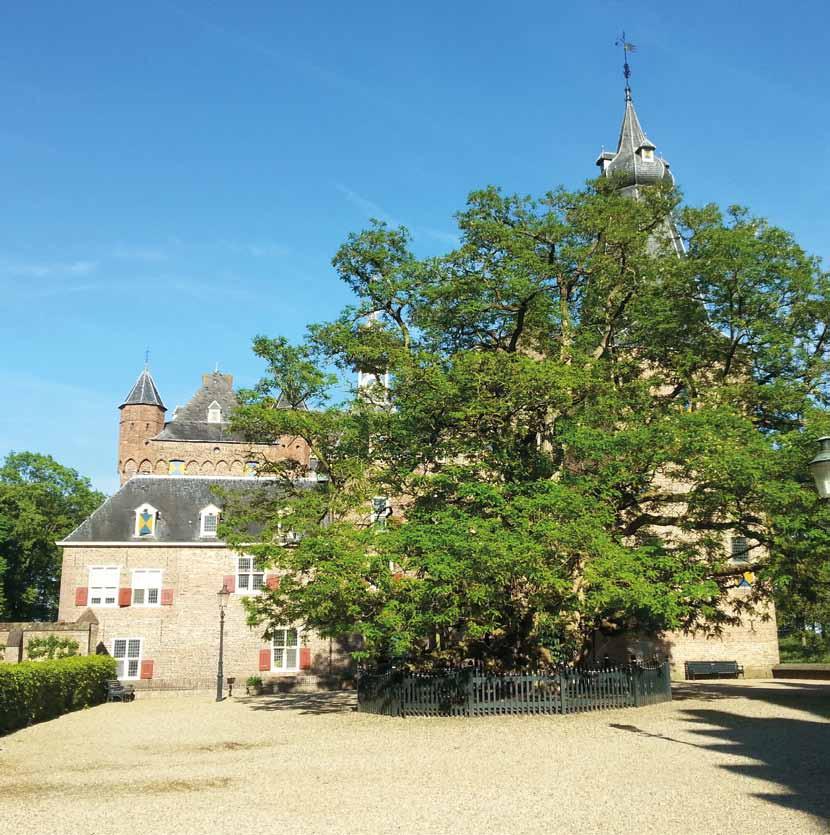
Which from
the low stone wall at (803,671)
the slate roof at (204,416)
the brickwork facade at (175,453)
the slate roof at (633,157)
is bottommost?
the low stone wall at (803,671)

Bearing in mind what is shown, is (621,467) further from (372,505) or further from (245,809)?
(245,809)

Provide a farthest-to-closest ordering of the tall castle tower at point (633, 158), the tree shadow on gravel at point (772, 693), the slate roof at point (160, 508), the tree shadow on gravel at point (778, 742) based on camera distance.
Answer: the tall castle tower at point (633, 158)
the slate roof at point (160, 508)
the tree shadow on gravel at point (772, 693)
the tree shadow on gravel at point (778, 742)

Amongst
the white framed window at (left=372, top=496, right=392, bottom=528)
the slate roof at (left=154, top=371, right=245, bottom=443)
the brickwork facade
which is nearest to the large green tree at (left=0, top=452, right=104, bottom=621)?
the brickwork facade

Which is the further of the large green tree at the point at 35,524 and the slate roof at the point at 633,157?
the large green tree at the point at 35,524

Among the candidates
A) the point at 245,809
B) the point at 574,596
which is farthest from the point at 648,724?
the point at 245,809

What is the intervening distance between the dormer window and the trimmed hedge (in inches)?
237

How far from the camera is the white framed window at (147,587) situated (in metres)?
32.0

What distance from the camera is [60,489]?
5728 centimetres

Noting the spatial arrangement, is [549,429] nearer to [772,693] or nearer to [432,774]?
[772,693]

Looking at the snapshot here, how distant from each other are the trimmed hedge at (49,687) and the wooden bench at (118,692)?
0.25 m

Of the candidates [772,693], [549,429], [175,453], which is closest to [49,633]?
[549,429]

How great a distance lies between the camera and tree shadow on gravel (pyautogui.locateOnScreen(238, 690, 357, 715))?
22922mm

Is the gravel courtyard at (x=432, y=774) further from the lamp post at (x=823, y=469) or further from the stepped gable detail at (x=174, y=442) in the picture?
the stepped gable detail at (x=174, y=442)

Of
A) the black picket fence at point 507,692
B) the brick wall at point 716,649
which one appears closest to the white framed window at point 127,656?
the black picket fence at point 507,692
